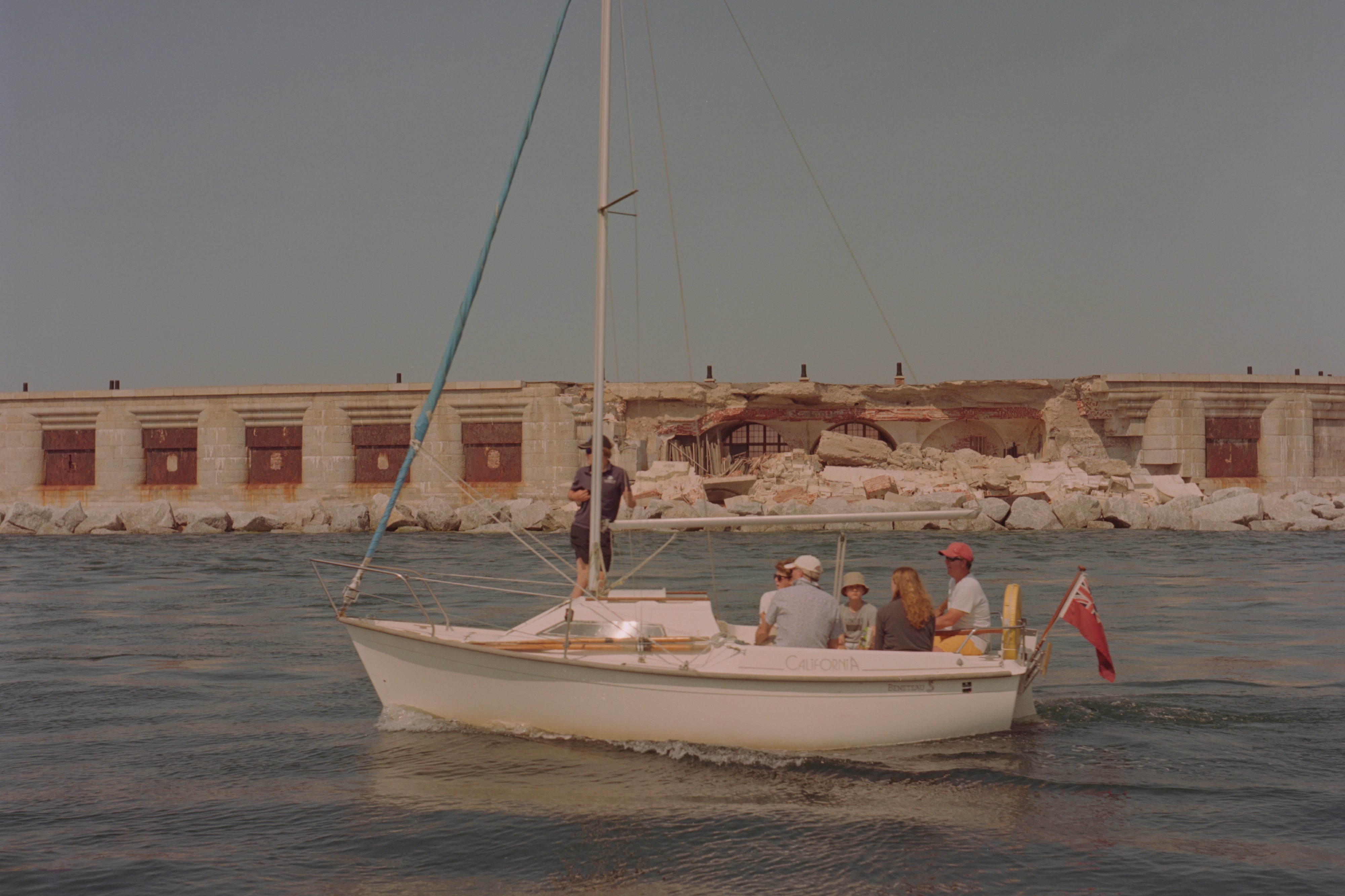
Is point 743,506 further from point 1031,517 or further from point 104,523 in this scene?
point 104,523

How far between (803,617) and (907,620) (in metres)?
0.76

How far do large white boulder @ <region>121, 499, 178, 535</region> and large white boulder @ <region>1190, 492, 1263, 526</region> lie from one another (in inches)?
1076

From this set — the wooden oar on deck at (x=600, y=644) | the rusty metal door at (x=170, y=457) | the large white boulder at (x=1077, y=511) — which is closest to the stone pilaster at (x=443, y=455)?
the rusty metal door at (x=170, y=457)

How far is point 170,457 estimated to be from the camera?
3038 cm

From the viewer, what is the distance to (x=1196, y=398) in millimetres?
28391

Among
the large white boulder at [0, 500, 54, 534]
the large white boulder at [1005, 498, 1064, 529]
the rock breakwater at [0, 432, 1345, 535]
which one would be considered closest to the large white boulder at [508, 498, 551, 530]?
the rock breakwater at [0, 432, 1345, 535]

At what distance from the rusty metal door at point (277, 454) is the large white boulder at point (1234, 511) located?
24.4 m

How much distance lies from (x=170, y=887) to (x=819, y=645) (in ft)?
13.9

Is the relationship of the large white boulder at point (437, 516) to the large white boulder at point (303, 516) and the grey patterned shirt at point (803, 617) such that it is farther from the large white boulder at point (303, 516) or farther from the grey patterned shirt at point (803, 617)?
the grey patterned shirt at point (803, 617)

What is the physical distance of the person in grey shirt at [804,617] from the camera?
7.34m

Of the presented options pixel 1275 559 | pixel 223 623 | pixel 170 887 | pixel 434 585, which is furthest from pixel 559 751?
pixel 1275 559

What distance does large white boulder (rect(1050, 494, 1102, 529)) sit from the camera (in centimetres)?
2641

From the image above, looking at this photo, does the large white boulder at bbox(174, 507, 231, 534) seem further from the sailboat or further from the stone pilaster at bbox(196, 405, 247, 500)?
the sailboat

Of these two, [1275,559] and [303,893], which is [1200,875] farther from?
[1275,559]
